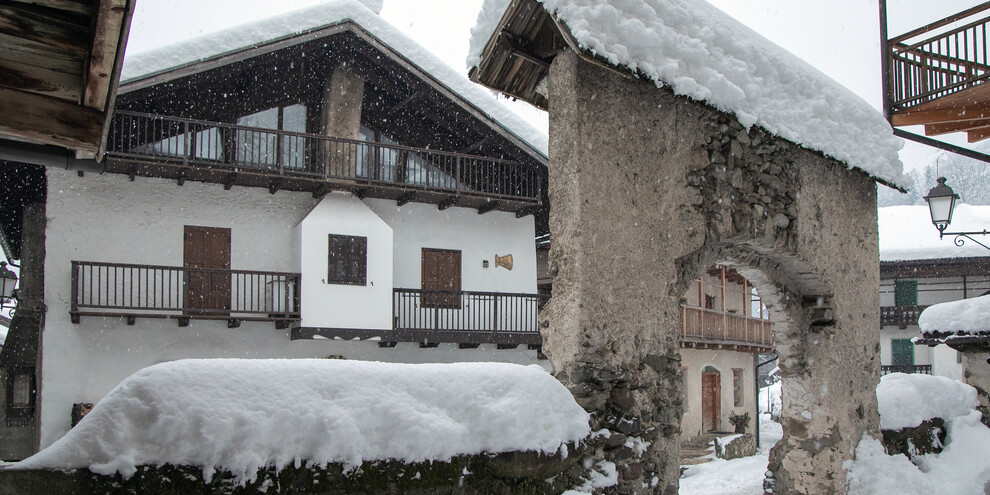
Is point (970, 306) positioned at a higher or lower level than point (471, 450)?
higher

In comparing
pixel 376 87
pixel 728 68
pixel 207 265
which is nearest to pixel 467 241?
pixel 376 87

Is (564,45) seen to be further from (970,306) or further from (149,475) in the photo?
(970,306)

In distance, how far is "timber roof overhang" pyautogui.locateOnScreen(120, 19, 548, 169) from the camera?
Result: 12.7 meters

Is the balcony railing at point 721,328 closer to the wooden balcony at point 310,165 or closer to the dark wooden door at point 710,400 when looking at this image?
the dark wooden door at point 710,400

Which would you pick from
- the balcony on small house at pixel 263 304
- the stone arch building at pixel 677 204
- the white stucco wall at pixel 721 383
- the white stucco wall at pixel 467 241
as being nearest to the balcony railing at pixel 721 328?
the white stucco wall at pixel 721 383

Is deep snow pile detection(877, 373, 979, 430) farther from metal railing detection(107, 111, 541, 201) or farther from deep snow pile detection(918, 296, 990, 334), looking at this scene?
metal railing detection(107, 111, 541, 201)

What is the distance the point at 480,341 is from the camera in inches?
564

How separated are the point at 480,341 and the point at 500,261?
1931 mm

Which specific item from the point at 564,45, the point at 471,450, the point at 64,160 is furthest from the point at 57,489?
the point at 564,45

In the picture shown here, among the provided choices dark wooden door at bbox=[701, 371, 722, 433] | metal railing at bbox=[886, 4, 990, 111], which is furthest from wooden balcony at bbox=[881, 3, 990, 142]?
dark wooden door at bbox=[701, 371, 722, 433]

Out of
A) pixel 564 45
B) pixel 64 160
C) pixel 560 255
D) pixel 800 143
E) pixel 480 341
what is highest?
pixel 564 45

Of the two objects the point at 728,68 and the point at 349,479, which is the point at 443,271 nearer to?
the point at 728,68

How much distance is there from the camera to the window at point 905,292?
26.6 m

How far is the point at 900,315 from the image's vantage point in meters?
25.5
